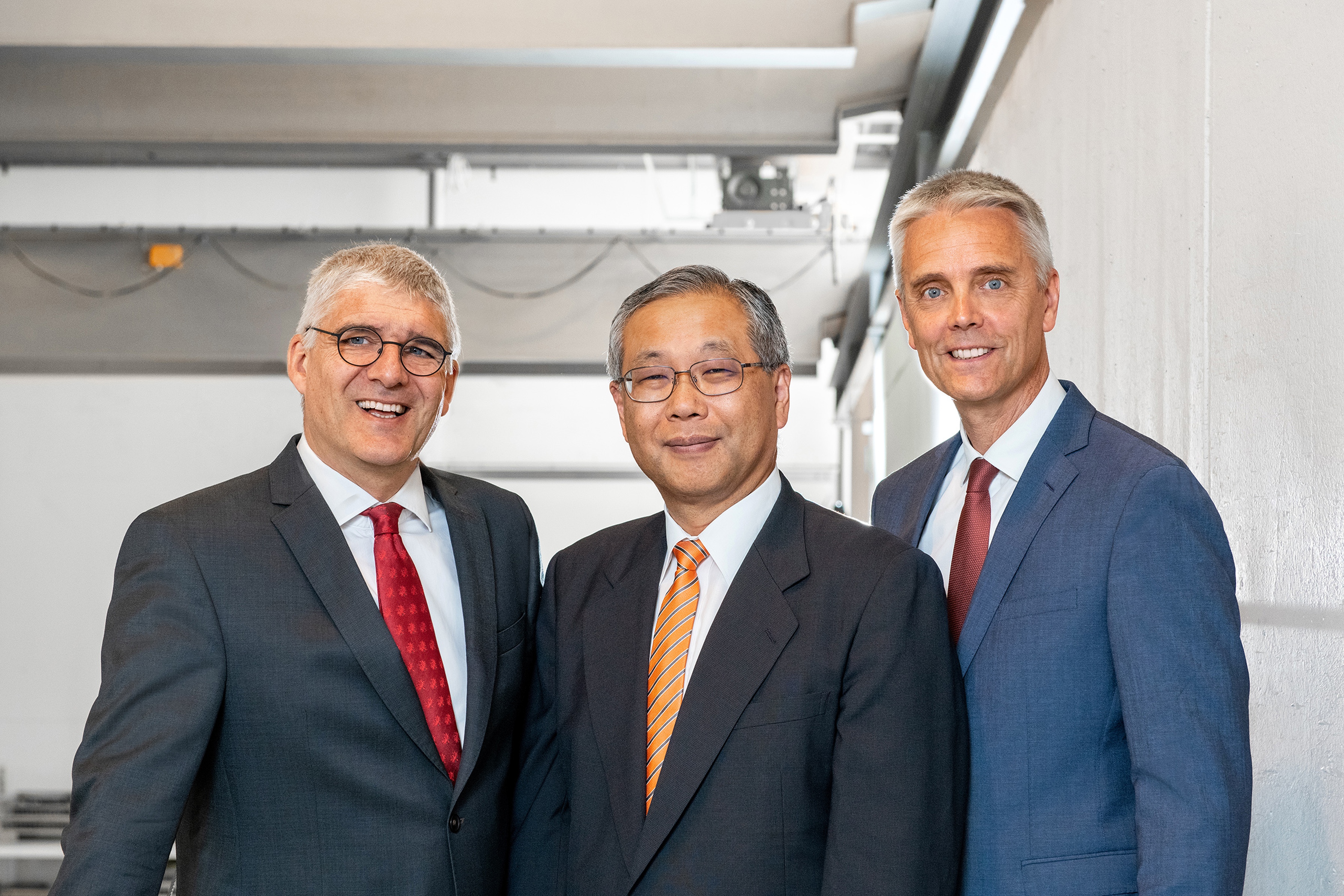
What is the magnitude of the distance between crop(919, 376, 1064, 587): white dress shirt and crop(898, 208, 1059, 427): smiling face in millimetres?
31

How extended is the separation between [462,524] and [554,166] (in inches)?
333

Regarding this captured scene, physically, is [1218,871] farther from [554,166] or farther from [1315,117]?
[554,166]

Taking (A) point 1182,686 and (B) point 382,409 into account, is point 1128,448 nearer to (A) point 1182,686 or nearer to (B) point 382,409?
(A) point 1182,686

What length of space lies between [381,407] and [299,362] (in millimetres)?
203

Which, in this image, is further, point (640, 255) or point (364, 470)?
point (640, 255)

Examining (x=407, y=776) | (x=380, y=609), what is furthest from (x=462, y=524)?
(x=407, y=776)

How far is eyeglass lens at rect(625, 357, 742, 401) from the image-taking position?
175cm

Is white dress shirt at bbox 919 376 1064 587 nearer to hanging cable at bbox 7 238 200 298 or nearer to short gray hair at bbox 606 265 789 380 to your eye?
short gray hair at bbox 606 265 789 380

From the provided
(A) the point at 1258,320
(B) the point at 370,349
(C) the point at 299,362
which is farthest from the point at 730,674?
(A) the point at 1258,320

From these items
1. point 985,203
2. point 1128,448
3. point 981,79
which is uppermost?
point 981,79

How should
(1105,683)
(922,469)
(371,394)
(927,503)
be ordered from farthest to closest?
(922,469), (927,503), (371,394), (1105,683)

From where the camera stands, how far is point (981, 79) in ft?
14.1

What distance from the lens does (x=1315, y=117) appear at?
5.36 feet

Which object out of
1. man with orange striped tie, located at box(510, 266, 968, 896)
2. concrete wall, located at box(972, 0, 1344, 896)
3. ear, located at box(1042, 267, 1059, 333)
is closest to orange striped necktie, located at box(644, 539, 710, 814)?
man with orange striped tie, located at box(510, 266, 968, 896)
